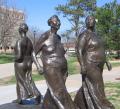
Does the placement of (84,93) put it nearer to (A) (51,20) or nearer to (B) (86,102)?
(B) (86,102)

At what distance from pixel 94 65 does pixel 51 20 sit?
1.28 m

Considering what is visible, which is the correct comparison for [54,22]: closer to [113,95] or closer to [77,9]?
[113,95]

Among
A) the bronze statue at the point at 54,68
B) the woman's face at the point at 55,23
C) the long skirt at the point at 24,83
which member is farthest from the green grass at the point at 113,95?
the woman's face at the point at 55,23

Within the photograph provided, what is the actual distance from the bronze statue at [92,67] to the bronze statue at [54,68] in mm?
456

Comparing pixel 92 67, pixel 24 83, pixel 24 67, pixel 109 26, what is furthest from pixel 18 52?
pixel 109 26

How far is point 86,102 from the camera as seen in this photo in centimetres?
907

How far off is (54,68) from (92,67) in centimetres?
86

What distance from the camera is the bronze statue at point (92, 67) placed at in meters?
8.85

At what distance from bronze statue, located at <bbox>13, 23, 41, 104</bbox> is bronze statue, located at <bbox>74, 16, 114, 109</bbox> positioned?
211 cm

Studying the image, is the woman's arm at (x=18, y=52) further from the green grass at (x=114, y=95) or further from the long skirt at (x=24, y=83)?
the green grass at (x=114, y=95)

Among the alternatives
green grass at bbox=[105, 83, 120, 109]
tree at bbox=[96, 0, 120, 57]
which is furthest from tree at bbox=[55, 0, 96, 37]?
green grass at bbox=[105, 83, 120, 109]

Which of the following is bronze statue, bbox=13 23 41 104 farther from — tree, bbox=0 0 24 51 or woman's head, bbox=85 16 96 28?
tree, bbox=0 0 24 51

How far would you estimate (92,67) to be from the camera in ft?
29.0

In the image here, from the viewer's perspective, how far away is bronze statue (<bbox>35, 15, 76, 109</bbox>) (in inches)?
333
